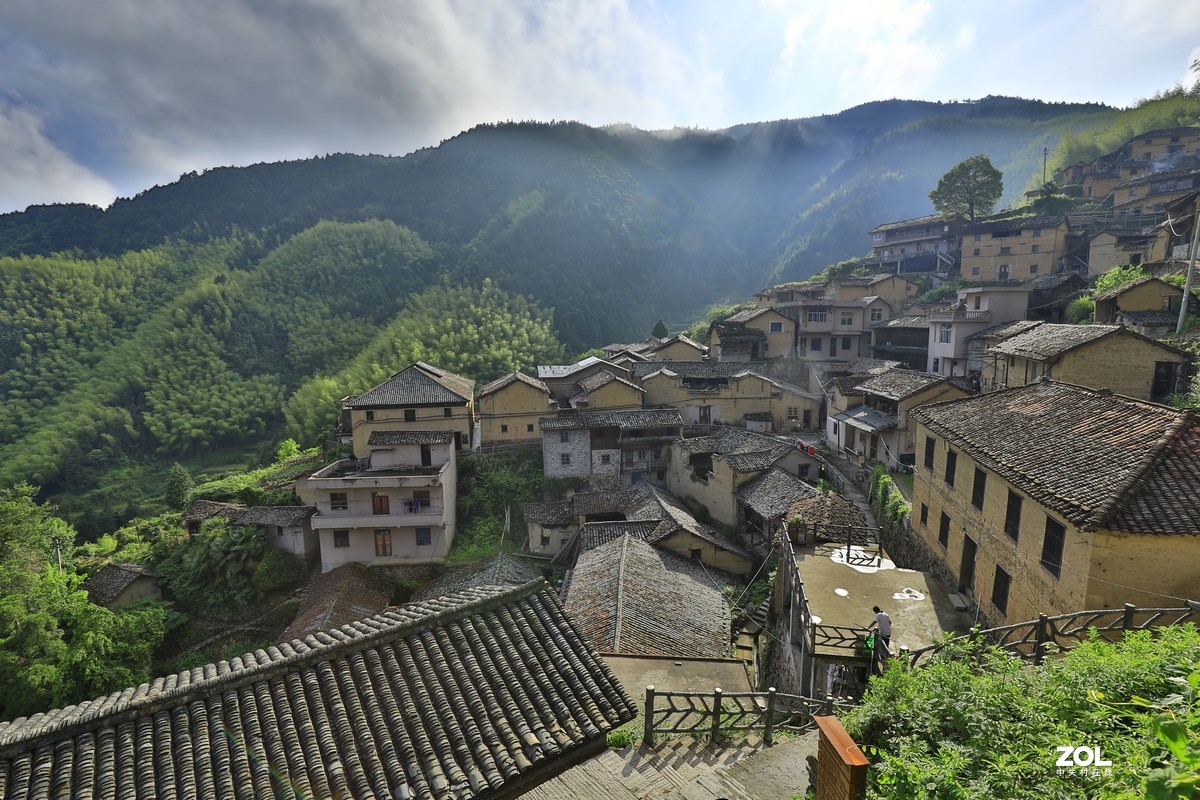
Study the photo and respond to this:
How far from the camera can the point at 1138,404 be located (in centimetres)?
1337

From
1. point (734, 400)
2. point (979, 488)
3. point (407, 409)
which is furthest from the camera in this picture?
point (734, 400)

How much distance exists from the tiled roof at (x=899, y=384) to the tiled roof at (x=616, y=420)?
11349 millimetres

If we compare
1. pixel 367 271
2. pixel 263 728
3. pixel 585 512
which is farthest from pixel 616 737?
pixel 367 271

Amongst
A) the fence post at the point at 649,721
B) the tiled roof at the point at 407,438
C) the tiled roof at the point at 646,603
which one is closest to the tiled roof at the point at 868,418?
the tiled roof at the point at 646,603

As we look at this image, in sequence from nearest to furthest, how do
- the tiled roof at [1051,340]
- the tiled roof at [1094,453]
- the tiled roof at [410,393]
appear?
1. the tiled roof at [1094,453]
2. the tiled roof at [1051,340]
3. the tiled roof at [410,393]

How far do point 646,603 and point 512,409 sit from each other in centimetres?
1993

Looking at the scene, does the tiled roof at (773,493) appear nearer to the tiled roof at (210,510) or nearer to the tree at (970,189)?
the tiled roof at (210,510)

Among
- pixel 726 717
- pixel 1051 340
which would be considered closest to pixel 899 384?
pixel 1051 340

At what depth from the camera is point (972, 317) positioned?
112ft

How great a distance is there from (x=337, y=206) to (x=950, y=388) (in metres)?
106

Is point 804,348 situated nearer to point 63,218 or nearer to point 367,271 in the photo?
point 367,271

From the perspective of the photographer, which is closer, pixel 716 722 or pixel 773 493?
pixel 716 722

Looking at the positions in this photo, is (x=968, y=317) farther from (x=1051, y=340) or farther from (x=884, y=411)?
(x=1051, y=340)

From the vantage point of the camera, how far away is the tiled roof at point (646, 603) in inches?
675
